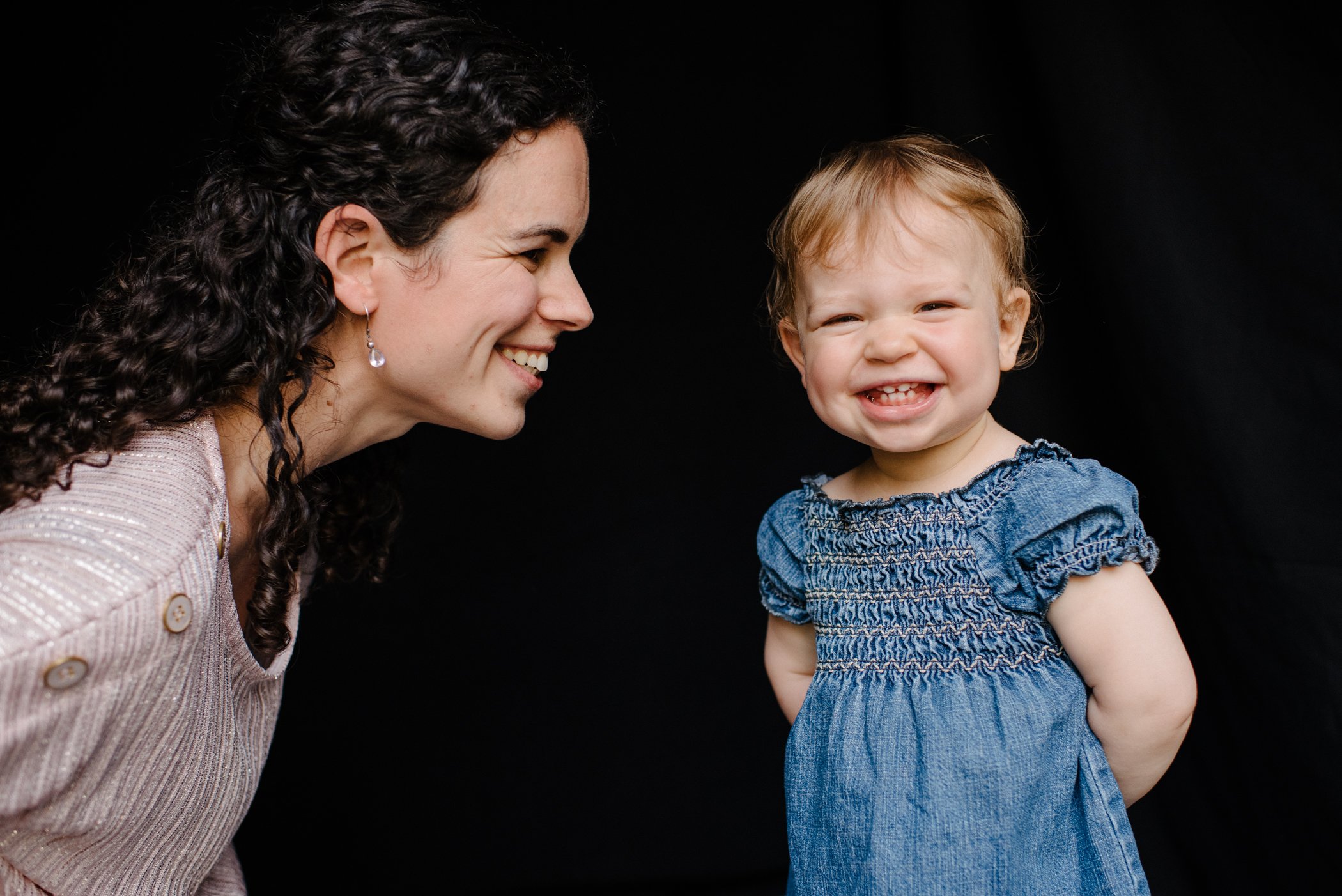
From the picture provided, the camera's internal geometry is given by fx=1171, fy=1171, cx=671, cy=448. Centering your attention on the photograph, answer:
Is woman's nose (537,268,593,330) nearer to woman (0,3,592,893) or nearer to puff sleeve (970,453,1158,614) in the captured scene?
woman (0,3,592,893)

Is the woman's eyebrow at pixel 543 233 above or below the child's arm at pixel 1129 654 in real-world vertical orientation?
above

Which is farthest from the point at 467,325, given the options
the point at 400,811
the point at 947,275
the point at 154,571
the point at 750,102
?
the point at 400,811

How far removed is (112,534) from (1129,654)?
1.08m

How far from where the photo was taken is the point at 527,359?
1.62 m

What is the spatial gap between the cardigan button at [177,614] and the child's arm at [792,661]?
2.40ft

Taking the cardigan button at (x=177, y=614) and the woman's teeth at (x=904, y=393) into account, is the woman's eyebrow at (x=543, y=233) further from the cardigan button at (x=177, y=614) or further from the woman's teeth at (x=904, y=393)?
the cardigan button at (x=177, y=614)

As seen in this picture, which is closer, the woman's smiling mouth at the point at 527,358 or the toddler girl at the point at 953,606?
the toddler girl at the point at 953,606

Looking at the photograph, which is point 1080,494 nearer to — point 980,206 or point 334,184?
point 980,206

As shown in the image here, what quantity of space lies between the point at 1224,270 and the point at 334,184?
4.57ft

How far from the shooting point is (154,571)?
1221mm

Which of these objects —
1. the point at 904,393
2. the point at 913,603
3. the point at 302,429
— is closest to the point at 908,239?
the point at 904,393

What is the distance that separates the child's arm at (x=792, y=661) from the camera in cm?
156

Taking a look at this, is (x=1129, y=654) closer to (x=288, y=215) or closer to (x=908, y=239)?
(x=908, y=239)

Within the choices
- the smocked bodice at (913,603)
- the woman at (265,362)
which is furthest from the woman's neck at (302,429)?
the smocked bodice at (913,603)
